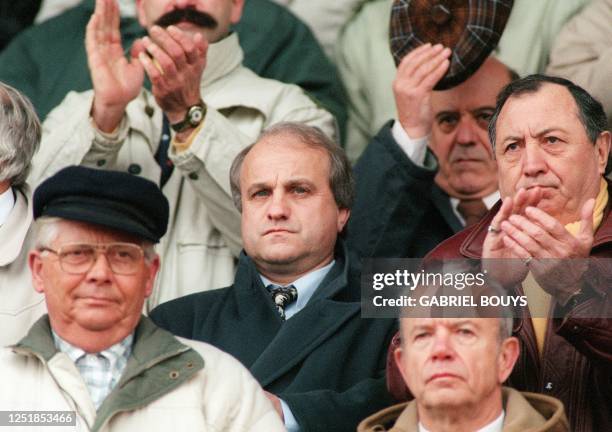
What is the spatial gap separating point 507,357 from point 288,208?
120 centimetres

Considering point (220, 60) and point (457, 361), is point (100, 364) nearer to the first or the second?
point (457, 361)

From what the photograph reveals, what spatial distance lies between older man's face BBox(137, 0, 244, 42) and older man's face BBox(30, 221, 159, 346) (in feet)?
6.17

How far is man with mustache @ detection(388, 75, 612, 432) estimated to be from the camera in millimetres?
5500

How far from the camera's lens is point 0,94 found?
646 centimetres

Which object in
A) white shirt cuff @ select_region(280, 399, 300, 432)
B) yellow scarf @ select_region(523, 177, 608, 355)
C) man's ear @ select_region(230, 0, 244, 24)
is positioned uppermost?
man's ear @ select_region(230, 0, 244, 24)

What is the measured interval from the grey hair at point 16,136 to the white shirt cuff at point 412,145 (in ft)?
4.10

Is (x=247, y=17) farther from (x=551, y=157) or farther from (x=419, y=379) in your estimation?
(x=419, y=379)

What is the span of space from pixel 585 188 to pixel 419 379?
945mm

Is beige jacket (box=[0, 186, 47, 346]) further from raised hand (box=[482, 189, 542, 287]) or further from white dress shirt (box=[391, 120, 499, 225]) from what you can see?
raised hand (box=[482, 189, 542, 287])

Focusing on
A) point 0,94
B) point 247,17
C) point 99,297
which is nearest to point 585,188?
point 99,297

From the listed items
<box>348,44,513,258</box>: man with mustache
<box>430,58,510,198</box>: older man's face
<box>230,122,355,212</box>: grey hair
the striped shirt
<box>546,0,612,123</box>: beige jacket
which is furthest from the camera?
<box>430,58,510,198</box>: older man's face

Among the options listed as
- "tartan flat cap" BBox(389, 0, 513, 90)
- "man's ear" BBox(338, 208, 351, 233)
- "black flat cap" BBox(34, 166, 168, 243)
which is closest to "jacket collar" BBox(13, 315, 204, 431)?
"black flat cap" BBox(34, 166, 168, 243)

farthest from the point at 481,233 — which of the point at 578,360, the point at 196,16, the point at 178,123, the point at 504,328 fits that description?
the point at 196,16

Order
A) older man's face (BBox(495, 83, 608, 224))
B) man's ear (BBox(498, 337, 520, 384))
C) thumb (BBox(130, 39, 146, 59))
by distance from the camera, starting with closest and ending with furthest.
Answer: man's ear (BBox(498, 337, 520, 384))
older man's face (BBox(495, 83, 608, 224))
thumb (BBox(130, 39, 146, 59))
